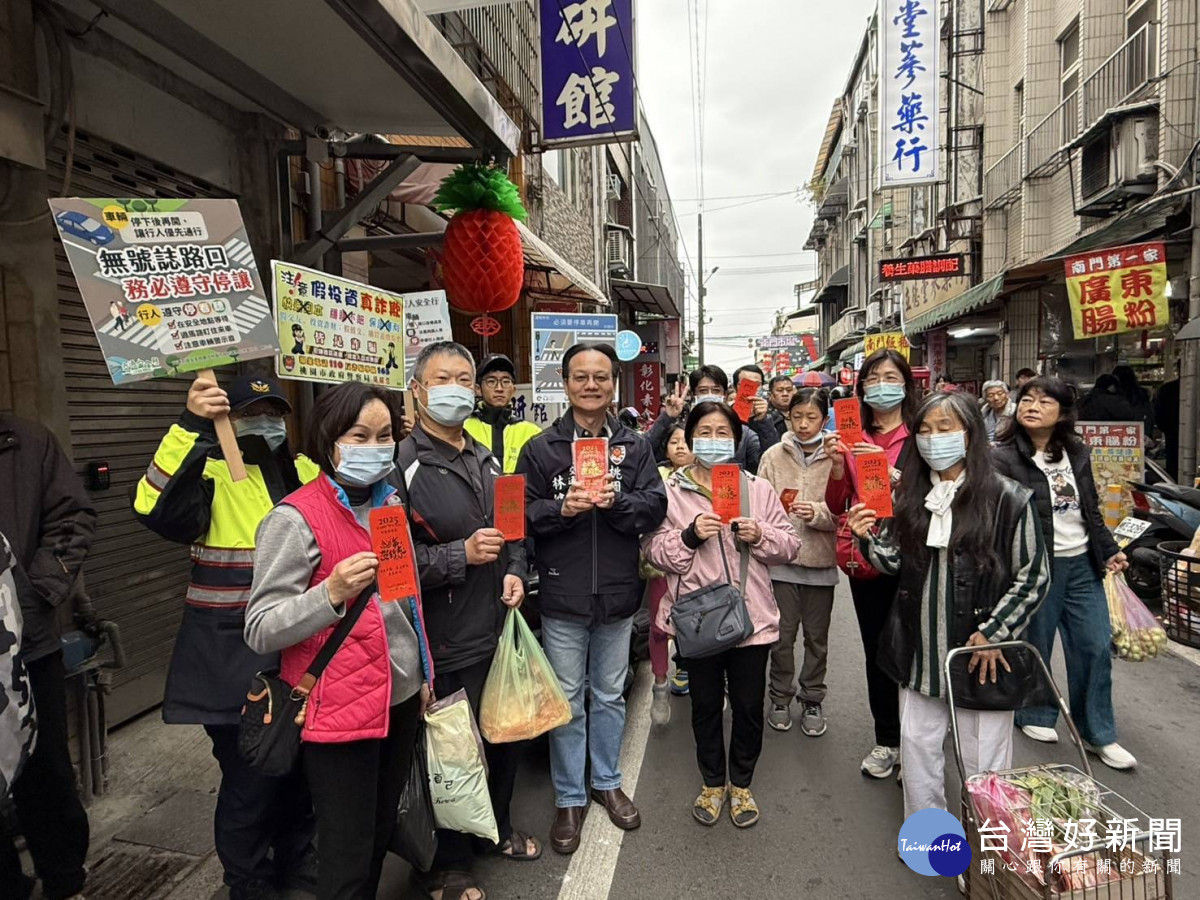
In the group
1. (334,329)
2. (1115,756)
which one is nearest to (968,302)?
(1115,756)

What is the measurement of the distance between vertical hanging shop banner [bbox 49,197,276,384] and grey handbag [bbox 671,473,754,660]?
2.01 meters

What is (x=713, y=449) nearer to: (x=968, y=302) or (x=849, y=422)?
(x=849, y=422)

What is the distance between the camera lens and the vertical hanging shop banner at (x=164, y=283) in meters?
2.17

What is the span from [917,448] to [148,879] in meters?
3.70

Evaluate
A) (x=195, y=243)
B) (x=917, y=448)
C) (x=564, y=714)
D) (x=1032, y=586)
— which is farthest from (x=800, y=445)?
(x=195, y=243)

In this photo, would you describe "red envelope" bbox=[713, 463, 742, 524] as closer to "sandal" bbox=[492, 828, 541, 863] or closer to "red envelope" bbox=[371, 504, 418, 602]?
"red envelope" bbox=[371, 504, 418, 602]

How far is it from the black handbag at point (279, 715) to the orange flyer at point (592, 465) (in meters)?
1.06

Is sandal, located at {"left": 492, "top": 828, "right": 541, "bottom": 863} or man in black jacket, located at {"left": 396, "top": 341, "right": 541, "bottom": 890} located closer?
man in black jacket, located at {"left": 396, "top": 341, "right": 541, "bottom": 890}

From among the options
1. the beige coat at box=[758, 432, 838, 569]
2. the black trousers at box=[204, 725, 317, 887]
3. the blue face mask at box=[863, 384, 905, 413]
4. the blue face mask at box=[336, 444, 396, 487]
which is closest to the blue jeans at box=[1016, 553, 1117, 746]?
the beige coat at box=[758, 432, 838, 569]

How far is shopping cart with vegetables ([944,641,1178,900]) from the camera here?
1839 millimetres

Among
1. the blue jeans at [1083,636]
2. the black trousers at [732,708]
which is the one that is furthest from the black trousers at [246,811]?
the blue jeans at [1083,636]

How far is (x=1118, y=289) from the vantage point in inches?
275

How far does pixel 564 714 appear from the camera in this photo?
279cm

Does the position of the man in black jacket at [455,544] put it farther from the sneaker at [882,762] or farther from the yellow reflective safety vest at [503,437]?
the sneaker at [882,762]
